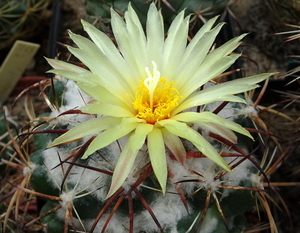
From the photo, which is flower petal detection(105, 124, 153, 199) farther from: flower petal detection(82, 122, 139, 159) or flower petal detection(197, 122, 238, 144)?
flower petal detection(197, 122, 238, 144)

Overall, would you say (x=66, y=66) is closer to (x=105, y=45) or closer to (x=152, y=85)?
(x=105, y=45)

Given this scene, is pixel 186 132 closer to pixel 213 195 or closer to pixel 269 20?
A: pixel 213 195

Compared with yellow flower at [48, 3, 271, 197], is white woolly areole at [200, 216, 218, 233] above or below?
below

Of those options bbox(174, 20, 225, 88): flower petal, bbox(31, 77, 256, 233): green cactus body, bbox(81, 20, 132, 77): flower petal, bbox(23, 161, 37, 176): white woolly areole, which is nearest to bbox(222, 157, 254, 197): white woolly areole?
bbox(31, 77, 256, 233): green cactus body

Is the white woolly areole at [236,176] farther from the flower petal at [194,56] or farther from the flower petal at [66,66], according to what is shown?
the flower petal at [66,66]

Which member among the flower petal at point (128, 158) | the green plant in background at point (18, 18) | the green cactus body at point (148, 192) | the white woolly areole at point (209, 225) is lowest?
the white woolly areole at point (209, 225)

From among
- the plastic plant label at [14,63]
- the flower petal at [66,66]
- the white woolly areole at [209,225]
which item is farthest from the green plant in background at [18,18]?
the white woolly areole at [209,225]

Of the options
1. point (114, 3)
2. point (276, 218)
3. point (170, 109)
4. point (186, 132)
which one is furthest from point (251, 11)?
point (186, 132)
